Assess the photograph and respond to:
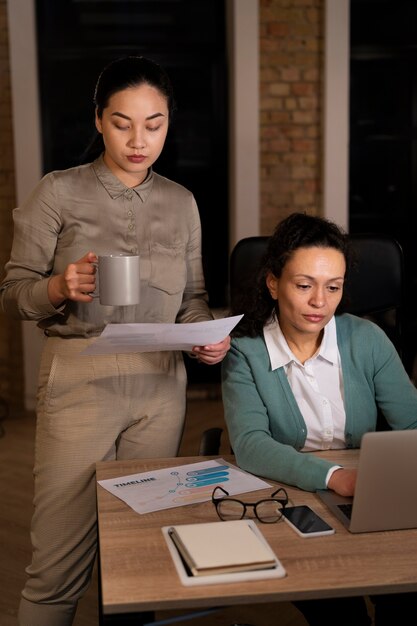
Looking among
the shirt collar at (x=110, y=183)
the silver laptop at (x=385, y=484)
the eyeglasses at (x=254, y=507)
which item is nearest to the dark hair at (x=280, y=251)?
the shirt collar at (x=110, y=183)

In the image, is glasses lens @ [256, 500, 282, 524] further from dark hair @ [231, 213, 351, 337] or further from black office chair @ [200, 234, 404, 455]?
black office chair @ [200, 234, 404, 455]

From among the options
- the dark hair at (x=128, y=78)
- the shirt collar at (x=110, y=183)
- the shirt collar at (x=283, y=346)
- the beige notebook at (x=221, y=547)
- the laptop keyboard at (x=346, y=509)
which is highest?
the dark hair at (x=128, y=78)

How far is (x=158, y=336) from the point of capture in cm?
165

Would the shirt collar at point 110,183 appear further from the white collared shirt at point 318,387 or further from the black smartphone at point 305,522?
the black smartphone at point 305,522

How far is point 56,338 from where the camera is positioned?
1888 mm

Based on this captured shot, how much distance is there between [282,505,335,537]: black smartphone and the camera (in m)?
1.45

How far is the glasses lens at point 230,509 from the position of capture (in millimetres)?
1530

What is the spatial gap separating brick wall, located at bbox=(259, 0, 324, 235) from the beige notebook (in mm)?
3644

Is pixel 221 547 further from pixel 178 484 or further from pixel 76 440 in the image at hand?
pixel 76 440

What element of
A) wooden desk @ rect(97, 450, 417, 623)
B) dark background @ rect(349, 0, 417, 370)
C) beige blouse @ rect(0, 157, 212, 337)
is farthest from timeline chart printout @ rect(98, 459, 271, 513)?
dark background @ rect(349, 0, 417, 370)

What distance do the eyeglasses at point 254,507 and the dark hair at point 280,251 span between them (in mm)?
524

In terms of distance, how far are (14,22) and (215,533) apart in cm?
407

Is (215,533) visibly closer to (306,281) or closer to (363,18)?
(306,281)

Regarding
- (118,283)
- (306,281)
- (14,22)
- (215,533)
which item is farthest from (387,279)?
(14,22)
